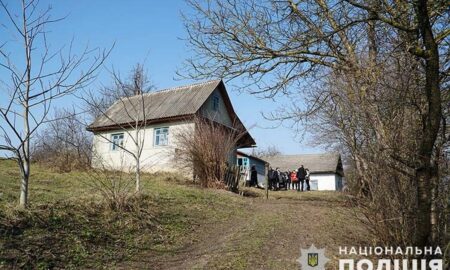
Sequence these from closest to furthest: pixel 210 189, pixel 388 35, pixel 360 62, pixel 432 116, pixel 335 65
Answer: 1. pixel 432 116
2. pixel 388 35
3. pixel 360 62
4. pixel 335 65
5. pixel 210 189

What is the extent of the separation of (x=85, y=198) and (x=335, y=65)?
254 inches

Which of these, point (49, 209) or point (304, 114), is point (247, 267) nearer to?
point (49, 209)

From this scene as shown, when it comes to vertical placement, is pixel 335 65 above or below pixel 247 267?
above

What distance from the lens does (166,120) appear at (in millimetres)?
22438

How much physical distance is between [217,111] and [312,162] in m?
34.6

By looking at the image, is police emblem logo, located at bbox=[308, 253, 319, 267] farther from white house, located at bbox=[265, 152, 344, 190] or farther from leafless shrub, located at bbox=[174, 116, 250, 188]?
white house, located at bbox=[265, 152, 344, 190]

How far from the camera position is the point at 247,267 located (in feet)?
19.2

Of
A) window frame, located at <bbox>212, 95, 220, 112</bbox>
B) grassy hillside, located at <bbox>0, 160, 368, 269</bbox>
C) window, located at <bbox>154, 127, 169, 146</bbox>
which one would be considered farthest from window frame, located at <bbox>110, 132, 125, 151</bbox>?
grassy hillside, located at <bbox>0, 160, 368, 269</bbox>

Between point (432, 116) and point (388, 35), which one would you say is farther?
point (388, 35)

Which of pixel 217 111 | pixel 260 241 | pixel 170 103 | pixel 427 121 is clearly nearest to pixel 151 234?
pixel 260 241

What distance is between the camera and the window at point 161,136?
22.6 metres

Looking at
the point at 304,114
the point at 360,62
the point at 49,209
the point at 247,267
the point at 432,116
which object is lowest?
the point at 247,267

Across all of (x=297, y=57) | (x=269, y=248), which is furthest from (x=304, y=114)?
(x=269, y=248)

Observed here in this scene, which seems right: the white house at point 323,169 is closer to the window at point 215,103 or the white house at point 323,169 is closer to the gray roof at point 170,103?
the window at point 215,103
